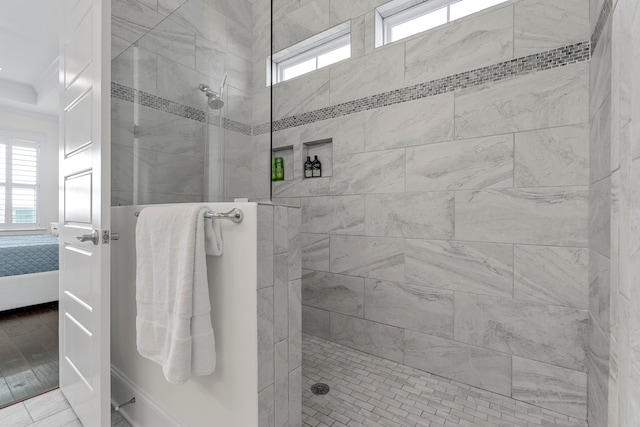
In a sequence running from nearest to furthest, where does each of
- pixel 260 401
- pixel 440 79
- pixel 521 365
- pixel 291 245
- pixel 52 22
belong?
pixel 260 401 < pixel 291 245 < pixel 521 365 < pixel 440 79 < pixel 52 22

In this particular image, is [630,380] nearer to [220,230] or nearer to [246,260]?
[246,260]

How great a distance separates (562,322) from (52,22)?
5.24m

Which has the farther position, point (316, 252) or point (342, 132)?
point (316, 252)

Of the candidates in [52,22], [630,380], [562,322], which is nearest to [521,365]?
[562,322]

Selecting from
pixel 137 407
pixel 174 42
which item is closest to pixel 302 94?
pixel 174 42

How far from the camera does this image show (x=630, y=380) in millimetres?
588

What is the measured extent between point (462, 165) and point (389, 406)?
143 cm

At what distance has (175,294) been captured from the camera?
43.9 inches

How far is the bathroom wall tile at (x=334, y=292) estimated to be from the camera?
88.5 inches

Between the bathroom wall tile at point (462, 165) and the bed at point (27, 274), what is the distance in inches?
158

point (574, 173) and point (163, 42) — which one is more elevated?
point (163, 42)

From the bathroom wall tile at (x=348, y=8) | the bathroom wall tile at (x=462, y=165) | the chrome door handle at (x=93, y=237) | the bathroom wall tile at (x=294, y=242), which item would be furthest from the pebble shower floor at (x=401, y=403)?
the bathroom wall tile at (x=348, y=8)

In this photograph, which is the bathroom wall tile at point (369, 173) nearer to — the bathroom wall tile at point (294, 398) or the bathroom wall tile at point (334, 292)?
the bathroom wall tile at point (334, 292)

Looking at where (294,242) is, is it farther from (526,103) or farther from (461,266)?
(526,103)
